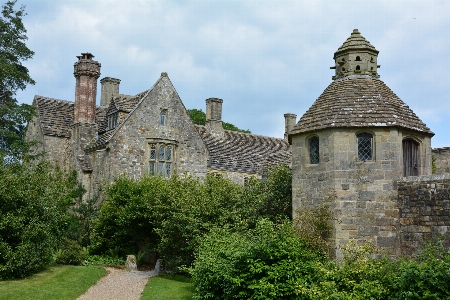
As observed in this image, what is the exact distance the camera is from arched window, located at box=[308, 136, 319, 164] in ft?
56.8

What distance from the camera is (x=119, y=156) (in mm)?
Result: 28984

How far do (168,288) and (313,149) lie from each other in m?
7.23

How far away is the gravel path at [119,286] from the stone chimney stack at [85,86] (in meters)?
11.0

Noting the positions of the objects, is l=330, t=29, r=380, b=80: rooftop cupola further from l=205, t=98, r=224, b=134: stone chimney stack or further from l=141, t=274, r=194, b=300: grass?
l=205, t=98, r=224, b=134: stone chimney stack

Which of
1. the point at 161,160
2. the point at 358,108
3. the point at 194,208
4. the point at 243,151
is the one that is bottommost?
the point at 194,208

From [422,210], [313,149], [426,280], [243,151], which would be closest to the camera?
[426,280]

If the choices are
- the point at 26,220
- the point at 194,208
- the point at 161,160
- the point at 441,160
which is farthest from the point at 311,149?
the point at 161,160

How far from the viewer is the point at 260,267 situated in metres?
14.2

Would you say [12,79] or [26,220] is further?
[12,79]

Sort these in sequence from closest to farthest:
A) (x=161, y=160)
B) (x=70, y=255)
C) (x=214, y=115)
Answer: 1. (x=70, y=255)
2. (x=161, y=160)
3. (x=214, y=115)

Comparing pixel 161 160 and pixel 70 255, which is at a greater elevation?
pixel 161 160

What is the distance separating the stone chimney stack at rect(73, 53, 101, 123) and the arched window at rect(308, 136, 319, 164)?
17031 mm

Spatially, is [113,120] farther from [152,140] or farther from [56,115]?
[56,115]

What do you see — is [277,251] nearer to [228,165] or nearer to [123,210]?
[123,210]
